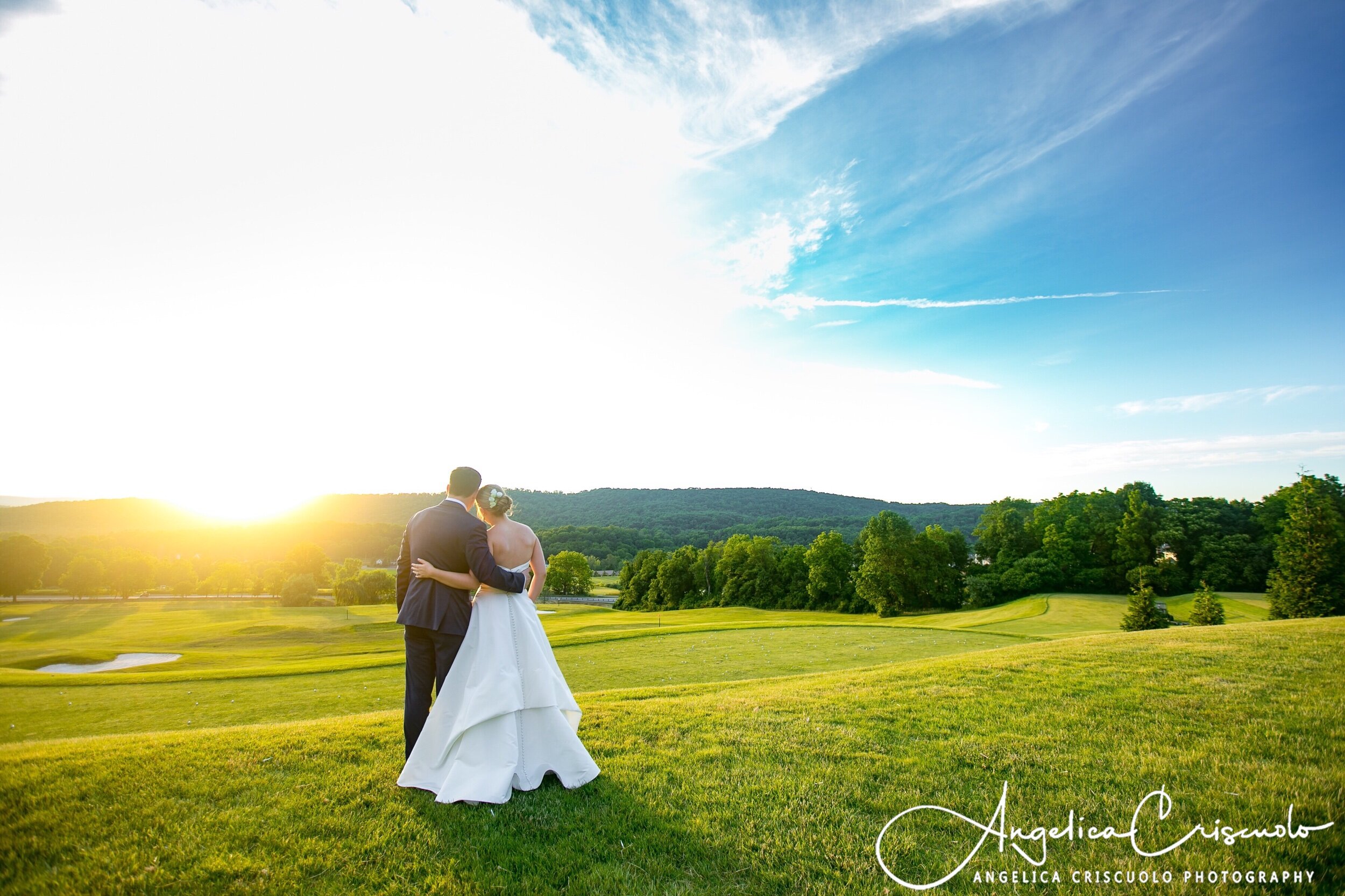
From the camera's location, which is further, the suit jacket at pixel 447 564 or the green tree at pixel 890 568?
the green tree at pixel 890 568

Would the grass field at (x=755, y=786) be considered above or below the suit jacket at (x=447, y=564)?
below

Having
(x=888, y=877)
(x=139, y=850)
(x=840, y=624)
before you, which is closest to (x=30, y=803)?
(x=139, y=850)

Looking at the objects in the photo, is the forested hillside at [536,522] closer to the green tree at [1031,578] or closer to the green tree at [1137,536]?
the green tree at [1031,578]

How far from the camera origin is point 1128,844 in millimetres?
4152

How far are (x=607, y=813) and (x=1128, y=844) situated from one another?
401 centimetres

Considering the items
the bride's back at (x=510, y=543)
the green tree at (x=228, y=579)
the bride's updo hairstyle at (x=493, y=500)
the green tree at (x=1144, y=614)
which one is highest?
the bride's updo hairstyle at (x=493, y=500)

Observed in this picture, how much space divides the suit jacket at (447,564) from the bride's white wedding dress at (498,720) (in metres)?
0.21

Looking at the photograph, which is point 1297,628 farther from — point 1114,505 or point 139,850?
point 1114,505

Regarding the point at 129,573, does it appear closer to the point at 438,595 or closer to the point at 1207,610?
the point at 438,595

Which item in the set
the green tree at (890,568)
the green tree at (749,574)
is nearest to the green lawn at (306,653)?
the green tree at (890,568)

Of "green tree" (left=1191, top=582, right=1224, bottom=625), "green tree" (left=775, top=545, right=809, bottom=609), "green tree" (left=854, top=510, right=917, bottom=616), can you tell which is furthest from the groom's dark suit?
"green tree" (left=775, top=545, right=809, bottom=609)

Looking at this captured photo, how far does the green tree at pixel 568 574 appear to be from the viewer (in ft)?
277

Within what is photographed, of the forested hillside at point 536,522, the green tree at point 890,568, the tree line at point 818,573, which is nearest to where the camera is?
the forested hillside at point 536,522

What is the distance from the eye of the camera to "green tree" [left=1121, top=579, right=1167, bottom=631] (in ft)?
83.9
